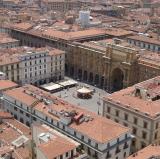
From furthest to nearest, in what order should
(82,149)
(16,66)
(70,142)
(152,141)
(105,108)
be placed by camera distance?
1. (16,66)
2. (105,108)
3. (152,141)
4. (82,149)
5. (70,142)

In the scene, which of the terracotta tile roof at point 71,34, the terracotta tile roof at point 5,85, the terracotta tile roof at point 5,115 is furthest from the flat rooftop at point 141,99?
the terracotta tile roof at point 71,34

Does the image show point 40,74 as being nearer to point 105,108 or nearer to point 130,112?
point 105,108

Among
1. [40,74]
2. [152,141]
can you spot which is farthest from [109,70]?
[152,141]

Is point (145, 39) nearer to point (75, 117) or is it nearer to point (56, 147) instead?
point (75, 117)

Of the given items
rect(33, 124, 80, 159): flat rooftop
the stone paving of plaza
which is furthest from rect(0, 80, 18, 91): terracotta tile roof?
rect(33, 124, 80, 159): flat rooftop

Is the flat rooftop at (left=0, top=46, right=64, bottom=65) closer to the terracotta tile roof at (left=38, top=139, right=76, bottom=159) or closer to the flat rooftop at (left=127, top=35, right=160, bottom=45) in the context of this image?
the flat rooftop at (left=127, top=35, right=160, bottom=45)

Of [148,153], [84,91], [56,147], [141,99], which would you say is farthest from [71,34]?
[56,147]

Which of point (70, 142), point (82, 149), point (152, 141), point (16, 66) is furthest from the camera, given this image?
point (16, 66)
